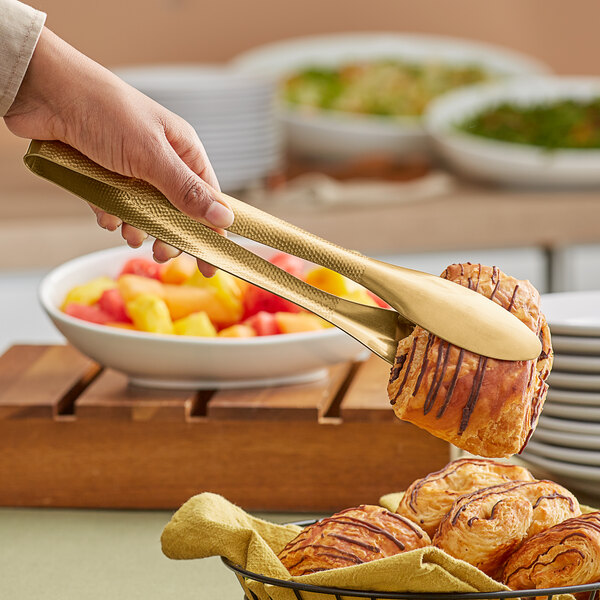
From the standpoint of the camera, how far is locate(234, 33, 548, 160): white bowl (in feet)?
8.61

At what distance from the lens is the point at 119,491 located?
3.38ft

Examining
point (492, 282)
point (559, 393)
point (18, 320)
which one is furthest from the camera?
point (18, 320)

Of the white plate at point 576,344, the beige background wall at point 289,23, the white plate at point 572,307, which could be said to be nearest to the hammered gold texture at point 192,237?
the white plate at point 576,344

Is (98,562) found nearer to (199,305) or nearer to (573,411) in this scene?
(199,305)

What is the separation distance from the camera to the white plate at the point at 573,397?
0.91m

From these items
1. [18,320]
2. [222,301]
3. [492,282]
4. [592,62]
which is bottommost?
[18,320]

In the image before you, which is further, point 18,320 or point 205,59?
point 205,59

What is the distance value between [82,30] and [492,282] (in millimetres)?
2547

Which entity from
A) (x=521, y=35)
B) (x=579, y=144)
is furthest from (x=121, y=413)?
(x=521, y=35)

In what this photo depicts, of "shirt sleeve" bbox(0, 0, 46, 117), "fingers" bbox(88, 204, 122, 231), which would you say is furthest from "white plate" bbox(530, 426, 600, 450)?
"shirt sleeve" bbox(0, 0, 46, 117)

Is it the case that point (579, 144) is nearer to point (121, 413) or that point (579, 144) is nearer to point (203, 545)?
point (121, 413)

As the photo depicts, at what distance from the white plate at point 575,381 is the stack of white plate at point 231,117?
1.47 metres

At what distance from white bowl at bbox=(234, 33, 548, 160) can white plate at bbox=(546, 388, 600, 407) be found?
174cm

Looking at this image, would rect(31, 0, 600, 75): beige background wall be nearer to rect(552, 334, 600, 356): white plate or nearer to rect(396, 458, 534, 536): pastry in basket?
rect(552, 334, 600, 356): white plate
